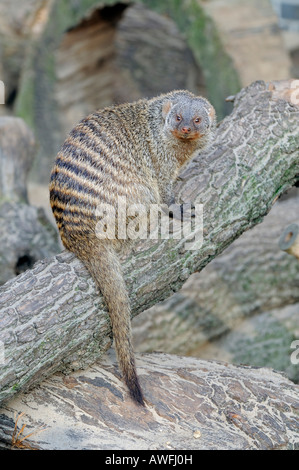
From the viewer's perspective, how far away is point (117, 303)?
7.09 feet

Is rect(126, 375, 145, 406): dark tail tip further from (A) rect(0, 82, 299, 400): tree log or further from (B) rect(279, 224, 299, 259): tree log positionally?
(B) rect(279, 224, 299, 259): tree log

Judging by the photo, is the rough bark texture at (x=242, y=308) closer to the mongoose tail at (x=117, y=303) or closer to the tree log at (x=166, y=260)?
the tree log at (x=166, y=260)

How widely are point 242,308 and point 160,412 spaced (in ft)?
5.03

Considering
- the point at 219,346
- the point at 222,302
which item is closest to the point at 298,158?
the point at 222,302

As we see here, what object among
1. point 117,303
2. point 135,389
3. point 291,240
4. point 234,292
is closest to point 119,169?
point 117,303

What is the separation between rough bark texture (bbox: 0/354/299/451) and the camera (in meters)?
2.03

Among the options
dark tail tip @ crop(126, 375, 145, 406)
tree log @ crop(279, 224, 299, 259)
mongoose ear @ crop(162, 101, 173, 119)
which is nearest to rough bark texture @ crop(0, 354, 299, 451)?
dark tail tip @ crop(126, 375, 145, 406)

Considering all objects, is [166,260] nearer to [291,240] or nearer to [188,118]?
[188,118]

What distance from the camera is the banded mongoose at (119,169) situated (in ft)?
7.15

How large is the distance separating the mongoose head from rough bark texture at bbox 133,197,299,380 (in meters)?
1.09

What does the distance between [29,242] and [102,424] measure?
149cm

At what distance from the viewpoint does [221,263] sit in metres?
3.52
